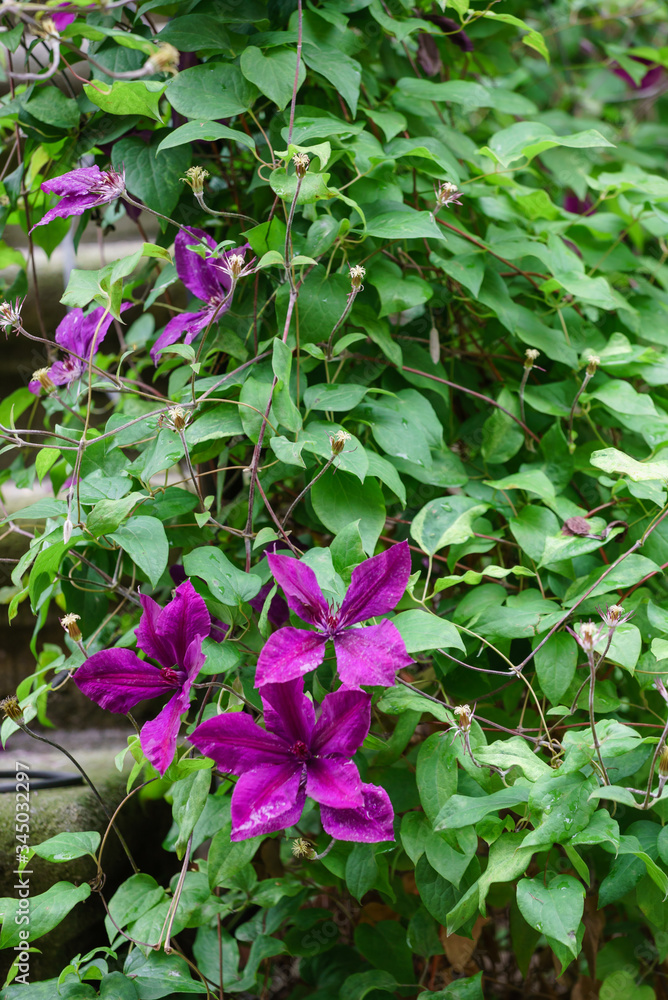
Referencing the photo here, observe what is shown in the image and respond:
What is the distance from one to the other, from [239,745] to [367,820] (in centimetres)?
11

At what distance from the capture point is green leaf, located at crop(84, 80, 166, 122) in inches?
26.2

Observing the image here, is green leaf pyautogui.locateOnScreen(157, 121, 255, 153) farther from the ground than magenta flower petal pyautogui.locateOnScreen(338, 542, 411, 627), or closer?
farther from the ground

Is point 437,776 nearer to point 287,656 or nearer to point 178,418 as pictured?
point 287,656

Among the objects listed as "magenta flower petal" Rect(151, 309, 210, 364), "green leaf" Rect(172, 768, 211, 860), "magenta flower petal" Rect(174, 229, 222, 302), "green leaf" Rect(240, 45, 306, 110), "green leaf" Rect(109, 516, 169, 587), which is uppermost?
"green leaf" Rect(240, 45, 306, 110)

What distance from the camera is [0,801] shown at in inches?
33.3

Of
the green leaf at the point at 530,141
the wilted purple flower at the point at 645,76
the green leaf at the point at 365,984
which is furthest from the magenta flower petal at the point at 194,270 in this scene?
the wilted purple flower at the point at 645,76

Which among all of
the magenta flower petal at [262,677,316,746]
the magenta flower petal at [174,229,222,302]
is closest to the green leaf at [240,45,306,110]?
the magenta flower petal at [174,229,222,302]

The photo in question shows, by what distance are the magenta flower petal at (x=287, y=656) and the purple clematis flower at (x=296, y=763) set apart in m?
0.03

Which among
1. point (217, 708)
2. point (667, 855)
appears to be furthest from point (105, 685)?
point (667, 855)

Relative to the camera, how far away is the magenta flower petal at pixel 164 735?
1.76ft

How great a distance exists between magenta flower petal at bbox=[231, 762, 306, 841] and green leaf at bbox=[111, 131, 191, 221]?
575 millimetres

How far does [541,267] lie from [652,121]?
139 centimetres

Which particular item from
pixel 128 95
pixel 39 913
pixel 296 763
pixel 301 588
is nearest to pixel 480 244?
pixel 128 95

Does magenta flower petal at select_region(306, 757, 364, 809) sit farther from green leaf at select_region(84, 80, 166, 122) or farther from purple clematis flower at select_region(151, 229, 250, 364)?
green leaf at select_region(84, 80, 166, 122)
